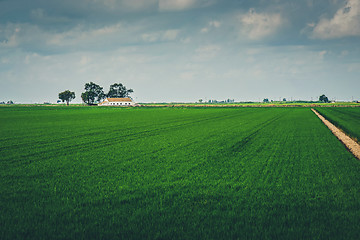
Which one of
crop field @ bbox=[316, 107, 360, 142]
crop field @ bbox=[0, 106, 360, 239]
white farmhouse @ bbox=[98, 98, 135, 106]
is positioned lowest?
crop field @ bbox=[316, 107, 360, 142]

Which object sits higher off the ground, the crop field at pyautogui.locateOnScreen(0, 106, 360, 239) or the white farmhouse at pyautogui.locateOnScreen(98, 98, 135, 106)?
the white farmhouse at pyautogui.locateOnScreen(98, 98, 135, 106)

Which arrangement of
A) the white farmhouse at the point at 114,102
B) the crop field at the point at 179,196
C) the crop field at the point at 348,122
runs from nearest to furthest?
the crop field at the point at 179,196 < the crop field at the point at 348,122 < the white farmhouse at the point at 114,102

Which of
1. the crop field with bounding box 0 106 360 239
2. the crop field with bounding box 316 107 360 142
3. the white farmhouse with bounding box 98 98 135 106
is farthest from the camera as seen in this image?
the white farmhouse with bounding box 98 98 135 106

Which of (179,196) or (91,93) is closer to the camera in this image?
(179,196)

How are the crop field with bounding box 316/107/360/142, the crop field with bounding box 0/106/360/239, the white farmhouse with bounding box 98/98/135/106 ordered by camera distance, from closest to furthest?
the crop field with bounding box 0/106/360/239 < the crop field with bounding box 316/107/360/142 < the white farmhouse with bounding box 98/98/135/106

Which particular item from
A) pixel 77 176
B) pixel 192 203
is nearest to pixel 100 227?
pixel 192 203

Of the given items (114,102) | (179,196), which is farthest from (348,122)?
(114,102)

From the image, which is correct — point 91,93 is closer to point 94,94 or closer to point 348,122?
point 94,94

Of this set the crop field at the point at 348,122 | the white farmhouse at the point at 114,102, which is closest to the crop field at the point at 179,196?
the crop field at the point at 348,122

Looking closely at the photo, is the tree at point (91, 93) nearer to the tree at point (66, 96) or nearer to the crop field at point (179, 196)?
the tree at point (66, 96)

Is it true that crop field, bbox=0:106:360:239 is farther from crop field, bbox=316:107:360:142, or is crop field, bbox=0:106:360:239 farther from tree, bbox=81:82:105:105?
tree, bbox=81:82:105:105

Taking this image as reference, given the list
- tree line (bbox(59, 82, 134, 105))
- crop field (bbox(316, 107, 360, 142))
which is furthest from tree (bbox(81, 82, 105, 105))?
crop field (bbox(316, 107, 360, 142))

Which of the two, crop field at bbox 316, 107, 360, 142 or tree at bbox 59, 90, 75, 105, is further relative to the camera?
tree at bbox 59, 90, 75, 105

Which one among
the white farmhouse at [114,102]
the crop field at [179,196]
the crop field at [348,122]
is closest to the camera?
the crop field at [179,196]
